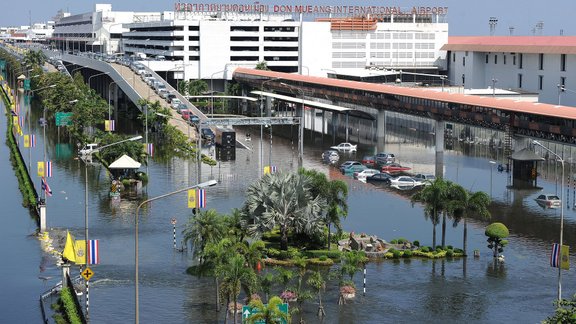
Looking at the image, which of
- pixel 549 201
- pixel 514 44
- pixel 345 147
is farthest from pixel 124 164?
pixel 514 44

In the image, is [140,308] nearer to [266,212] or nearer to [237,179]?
[266,212]

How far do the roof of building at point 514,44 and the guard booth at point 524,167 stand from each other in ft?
149

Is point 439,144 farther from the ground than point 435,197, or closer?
closer

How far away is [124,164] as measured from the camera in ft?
272

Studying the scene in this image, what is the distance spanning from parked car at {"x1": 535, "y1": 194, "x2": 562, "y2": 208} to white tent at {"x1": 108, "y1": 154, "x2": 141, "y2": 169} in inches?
1249

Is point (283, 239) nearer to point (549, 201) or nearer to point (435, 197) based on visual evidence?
point (435, 197)

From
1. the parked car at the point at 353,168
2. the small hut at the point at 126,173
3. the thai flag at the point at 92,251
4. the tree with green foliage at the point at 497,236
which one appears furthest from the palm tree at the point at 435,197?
the parked car at the point at 353,168

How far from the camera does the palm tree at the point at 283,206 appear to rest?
5834 centimetres

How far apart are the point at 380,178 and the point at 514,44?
2610 inches

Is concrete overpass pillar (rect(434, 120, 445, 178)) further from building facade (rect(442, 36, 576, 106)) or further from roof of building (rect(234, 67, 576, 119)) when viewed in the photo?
building facade (rect(442, 36, 576, 106))

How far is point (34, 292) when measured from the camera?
2026 inches

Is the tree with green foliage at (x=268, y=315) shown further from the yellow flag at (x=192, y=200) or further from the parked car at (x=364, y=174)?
the parked car at (x=364, y=174)

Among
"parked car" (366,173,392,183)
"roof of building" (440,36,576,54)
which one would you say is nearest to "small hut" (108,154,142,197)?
"parked car" (366,173,392,183)

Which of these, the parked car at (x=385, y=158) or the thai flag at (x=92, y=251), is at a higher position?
the thai flag at (x=92, y=251)
